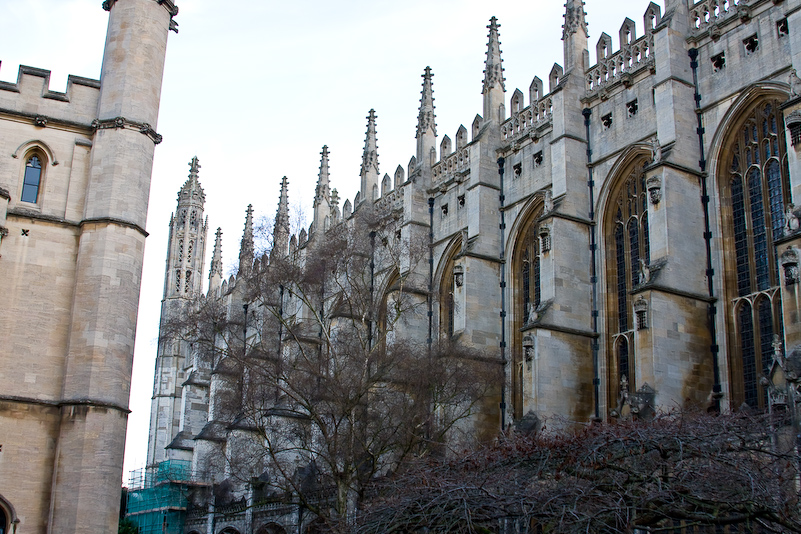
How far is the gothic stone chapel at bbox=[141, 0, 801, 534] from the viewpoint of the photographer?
22641 mm

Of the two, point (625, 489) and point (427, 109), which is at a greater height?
point (427, 109)

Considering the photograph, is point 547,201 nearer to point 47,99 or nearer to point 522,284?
point 522,284

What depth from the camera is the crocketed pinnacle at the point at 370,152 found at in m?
42.6

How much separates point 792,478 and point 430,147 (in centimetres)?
2745

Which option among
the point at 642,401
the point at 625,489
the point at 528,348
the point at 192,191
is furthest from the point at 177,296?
the point at 625,489

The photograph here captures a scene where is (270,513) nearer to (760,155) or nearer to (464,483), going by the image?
(760,155)

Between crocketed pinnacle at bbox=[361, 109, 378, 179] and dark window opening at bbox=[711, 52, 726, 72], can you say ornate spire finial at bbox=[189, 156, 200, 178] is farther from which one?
dark window opening at bbox=[711, 52, 726, 72]

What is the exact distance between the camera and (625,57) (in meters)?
28.7

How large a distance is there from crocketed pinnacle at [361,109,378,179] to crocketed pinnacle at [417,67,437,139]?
442 cm

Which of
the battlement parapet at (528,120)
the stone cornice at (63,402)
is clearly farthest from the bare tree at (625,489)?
the battlement parapet at (528,120)

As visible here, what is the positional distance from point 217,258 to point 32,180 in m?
35.3

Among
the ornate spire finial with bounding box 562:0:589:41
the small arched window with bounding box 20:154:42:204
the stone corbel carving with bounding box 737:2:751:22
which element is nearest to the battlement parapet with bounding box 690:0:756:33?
the stone corbel carving with bounding box 737:2:751:22

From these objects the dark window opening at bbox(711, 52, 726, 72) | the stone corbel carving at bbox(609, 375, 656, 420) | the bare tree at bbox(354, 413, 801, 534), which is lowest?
the bare tree at bbox(354, 413, 801, 534)

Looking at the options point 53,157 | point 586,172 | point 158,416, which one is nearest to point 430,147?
point 586,172
